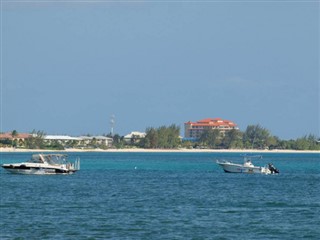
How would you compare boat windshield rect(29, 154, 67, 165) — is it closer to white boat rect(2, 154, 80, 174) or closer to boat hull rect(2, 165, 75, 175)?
white boat rect(2, 154, 80, 174)

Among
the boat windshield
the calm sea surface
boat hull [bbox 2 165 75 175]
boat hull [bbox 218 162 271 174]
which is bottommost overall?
the calm sea surface

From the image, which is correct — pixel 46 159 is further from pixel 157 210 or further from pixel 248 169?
pixel 157 210

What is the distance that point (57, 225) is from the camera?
4900 centimetres

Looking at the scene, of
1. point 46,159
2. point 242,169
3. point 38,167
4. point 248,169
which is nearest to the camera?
point 38,167

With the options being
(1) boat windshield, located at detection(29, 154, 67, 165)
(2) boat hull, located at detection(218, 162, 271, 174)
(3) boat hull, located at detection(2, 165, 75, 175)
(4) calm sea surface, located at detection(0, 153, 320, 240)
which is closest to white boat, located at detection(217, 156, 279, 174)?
(2) boat hull, located at detection(218, 162, 271, 174)

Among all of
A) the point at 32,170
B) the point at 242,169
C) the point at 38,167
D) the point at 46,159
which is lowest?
the point at 32,170

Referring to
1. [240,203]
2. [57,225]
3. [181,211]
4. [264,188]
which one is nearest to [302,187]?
[264,188]

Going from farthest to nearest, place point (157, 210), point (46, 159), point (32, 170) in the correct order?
point (46, 159)
point (32, 170)
point (157, 210)

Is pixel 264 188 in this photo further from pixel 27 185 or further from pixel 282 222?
pixel 282 222

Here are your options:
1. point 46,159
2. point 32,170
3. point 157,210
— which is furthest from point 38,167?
point 157,210

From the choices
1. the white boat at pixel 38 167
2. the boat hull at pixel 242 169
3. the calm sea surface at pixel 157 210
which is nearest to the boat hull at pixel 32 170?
the white boat at pixel 38 167

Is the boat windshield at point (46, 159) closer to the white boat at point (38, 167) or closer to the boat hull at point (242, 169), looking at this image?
the white boat at point (38, 167)

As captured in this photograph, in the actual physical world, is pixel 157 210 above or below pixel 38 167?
below

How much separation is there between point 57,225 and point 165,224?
5.85 meters
